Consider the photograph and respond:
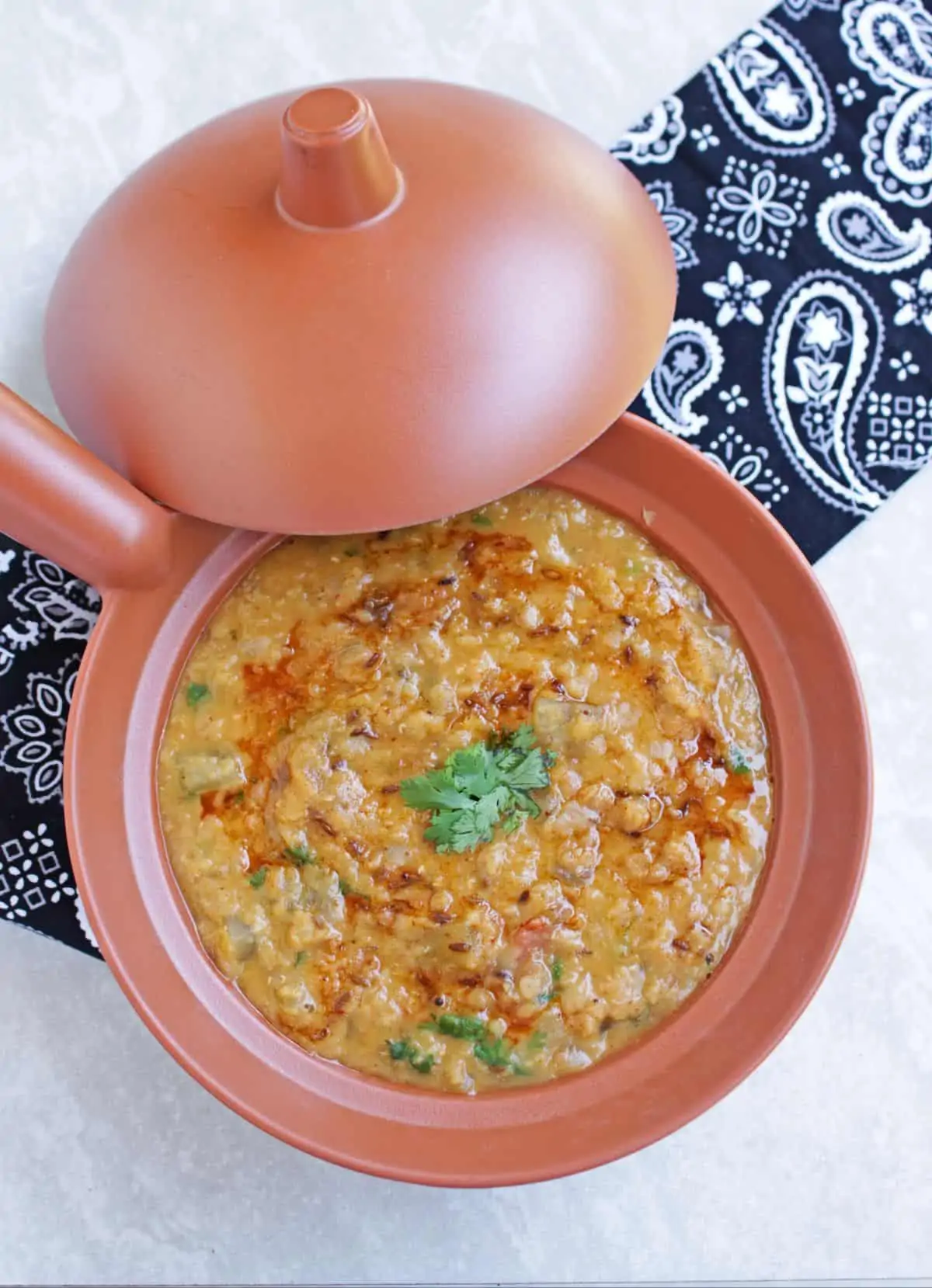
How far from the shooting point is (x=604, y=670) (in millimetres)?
1854

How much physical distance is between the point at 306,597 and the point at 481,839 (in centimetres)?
47

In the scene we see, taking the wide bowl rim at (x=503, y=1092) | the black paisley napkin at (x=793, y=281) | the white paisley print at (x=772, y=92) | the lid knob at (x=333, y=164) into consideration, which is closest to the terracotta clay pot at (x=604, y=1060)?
the wide bowl rim at (x=503, y=1092)

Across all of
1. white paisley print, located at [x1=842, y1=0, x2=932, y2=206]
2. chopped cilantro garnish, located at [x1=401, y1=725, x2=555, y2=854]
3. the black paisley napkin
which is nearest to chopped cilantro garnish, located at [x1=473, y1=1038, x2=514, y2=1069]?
chopped cilantro garnish, located at [x1=401, y1=725, x2=555, y2=854]

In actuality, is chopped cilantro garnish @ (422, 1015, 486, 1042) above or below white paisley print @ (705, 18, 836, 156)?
Answer: below

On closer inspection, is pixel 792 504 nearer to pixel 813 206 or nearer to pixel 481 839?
pixel 813 206

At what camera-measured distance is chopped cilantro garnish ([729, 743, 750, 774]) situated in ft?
6.07

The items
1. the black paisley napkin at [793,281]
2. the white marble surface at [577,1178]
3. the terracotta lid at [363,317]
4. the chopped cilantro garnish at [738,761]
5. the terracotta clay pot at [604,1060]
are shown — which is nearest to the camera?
the terracotta lid at [363,317]

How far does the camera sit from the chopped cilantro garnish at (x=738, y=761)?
1851mm

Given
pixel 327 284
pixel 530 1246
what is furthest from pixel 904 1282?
pixel 327 284

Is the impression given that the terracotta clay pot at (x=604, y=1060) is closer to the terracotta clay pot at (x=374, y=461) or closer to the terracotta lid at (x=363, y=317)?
the terracotta clay pot at (x=374, y=461)

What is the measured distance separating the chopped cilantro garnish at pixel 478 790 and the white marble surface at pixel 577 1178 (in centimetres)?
69

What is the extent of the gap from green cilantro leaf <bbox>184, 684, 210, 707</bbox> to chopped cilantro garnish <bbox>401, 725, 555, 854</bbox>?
347 mm

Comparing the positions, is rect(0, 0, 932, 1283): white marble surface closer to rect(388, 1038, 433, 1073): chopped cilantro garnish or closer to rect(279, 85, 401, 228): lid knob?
rect(388, 1038, 433, 1073): chopped cilantro garnish

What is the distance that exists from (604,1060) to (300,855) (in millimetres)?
546
